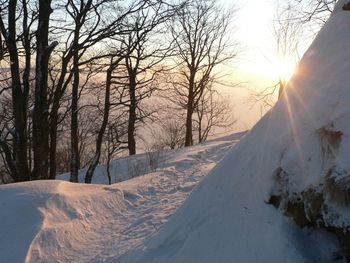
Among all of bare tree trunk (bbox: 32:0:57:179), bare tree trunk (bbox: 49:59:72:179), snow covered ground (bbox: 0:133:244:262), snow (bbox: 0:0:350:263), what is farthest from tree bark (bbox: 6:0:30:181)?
snow (bbox: 0:0:350:263)

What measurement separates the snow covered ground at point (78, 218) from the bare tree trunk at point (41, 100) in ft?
13.2

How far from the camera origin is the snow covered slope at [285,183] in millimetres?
2551

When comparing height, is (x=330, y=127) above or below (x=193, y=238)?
above

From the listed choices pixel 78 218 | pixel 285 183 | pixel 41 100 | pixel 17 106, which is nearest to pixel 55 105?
pixel 17 106

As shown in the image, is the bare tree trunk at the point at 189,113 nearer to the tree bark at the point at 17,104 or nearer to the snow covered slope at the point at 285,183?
the tree bark at the point at 17,104

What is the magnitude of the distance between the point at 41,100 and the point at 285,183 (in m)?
8.87

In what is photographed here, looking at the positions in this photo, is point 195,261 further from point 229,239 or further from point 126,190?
point 126,190

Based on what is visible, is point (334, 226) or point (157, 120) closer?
point (334, 226)

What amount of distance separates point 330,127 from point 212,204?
4.50ft

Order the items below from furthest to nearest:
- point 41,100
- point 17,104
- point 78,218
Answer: point 17,104 → point 41,100 → point 78,218

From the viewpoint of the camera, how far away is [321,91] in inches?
121

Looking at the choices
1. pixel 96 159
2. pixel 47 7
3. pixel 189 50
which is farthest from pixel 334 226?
pixel 189 50

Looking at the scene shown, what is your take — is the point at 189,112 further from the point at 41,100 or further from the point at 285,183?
the point at 285,183

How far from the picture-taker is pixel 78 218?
5570 mm
